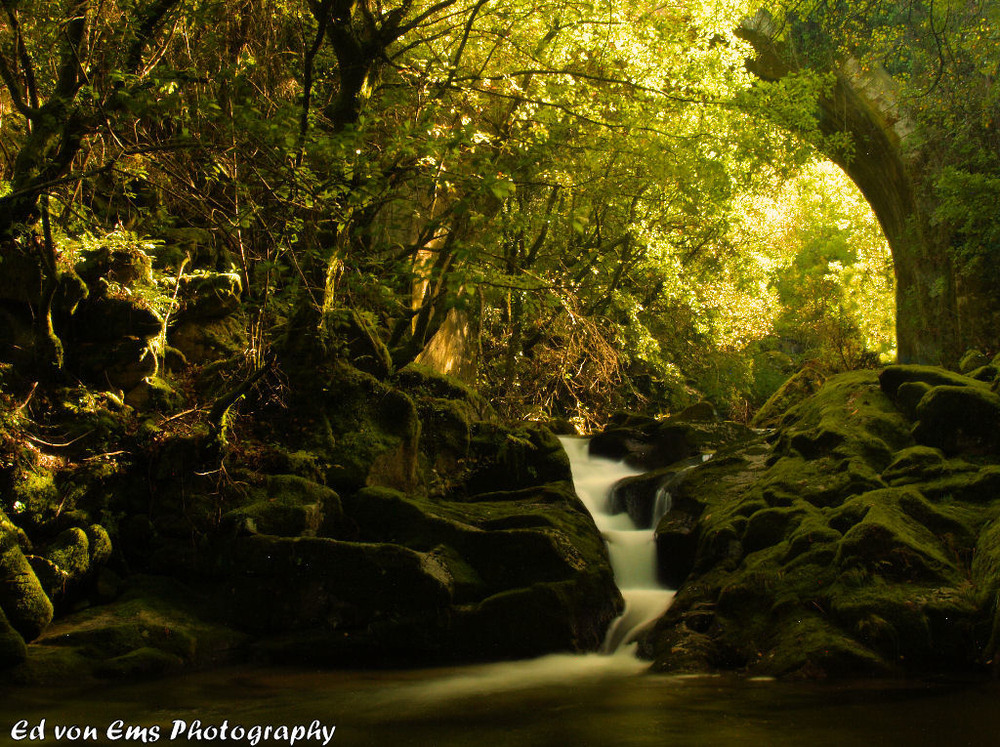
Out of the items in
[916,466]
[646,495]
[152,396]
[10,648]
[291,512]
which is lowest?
[10,648]

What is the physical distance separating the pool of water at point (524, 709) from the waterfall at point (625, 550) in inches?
57.7

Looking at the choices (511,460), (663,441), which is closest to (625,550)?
(511,460)

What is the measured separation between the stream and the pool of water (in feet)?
0.04

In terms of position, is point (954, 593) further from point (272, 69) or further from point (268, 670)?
point (272, 69)

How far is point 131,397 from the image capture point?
296 inches

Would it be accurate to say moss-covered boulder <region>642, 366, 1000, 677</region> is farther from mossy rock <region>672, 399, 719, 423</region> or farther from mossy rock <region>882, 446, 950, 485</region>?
mossy rock <region>672, 399, 719, 423</region>

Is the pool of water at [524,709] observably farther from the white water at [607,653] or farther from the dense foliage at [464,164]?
the dense foliage at [464,164]

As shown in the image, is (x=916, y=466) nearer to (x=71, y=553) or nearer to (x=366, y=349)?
(x=366, y=349)

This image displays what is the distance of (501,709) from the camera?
4754 millimetres

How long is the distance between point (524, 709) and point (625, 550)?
4.45 m

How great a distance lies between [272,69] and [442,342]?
5.46 m

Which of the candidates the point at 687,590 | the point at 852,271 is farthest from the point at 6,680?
the point at 852,271

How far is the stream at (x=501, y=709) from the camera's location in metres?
3.92

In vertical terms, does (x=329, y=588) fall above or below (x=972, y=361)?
below
